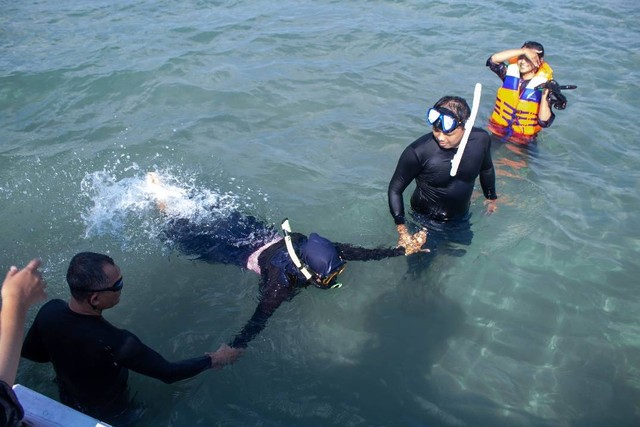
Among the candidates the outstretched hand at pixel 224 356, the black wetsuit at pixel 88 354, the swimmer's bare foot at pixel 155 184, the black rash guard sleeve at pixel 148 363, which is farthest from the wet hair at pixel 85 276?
the swimmer's bare foot at pixel 155 184

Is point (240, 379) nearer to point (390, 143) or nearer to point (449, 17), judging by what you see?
point (390, 143)

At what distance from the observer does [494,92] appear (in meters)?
9.03

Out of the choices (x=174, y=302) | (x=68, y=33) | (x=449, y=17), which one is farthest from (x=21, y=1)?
(x=174, y=302)

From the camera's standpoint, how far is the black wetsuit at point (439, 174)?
4.69 m

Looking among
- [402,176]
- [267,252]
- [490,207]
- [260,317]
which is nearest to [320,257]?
[260,317]

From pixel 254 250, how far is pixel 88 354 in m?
2.03

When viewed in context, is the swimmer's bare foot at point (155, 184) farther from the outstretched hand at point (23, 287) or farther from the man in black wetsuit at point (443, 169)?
the outstretched hand at point (23, 287)

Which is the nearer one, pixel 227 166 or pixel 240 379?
pixel 240 379

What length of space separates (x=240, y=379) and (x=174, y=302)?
3.79 ft

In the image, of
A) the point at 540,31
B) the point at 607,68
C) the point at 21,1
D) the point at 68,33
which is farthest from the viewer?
the point at 21,1

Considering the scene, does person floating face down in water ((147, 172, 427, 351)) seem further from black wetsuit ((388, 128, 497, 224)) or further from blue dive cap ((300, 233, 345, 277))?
black wetsuit ((388, 128, 497, 224))

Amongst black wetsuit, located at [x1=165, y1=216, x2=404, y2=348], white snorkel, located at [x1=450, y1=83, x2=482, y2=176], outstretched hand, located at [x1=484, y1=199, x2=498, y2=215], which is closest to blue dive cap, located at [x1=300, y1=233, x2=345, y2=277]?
black wetsuit, located at [x1=165, y1=216, x2=404, y2=348]

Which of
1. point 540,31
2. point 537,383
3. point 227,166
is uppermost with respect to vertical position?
point 540,31

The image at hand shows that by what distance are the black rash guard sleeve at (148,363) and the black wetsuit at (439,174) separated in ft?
8.11
